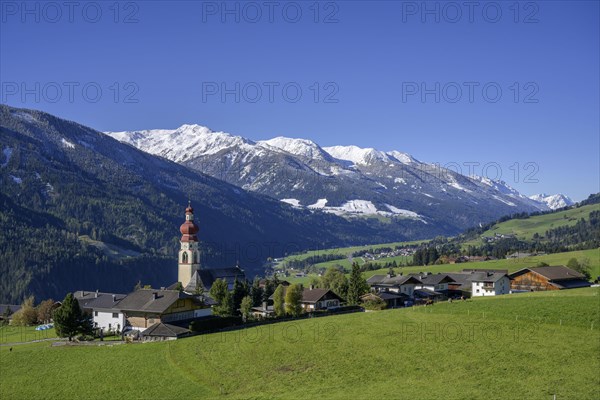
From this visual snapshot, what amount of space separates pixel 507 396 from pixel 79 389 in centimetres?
4176

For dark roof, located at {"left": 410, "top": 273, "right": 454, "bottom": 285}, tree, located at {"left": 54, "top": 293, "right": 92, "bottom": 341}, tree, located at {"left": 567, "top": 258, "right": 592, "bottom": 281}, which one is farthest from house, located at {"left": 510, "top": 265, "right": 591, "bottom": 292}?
tree, located at {"left": 54, "top": 293, "right": 92, "bottom": 341}

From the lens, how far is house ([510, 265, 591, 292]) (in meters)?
112

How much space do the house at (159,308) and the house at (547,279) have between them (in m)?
65.3

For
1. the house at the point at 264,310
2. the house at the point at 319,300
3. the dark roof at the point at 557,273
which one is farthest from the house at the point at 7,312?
the dark roof at the point at 557,273

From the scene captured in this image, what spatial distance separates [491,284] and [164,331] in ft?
234

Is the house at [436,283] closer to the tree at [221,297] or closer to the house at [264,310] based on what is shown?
the house at [264,310]

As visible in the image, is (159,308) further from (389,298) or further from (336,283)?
(336,283)

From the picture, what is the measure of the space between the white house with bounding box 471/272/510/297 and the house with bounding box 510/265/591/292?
1533 millimetres

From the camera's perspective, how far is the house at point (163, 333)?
77500 mm

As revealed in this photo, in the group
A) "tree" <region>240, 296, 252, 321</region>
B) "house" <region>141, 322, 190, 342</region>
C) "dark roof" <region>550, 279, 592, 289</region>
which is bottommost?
"house" <region>141, 322, 190, 342</region>

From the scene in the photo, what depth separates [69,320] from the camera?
3199 inches

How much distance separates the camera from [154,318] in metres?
86.4

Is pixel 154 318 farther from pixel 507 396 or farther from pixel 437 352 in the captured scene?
pixel 507 396

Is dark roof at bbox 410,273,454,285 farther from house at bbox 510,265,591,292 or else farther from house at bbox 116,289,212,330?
house at bbox 116,289,212,330
